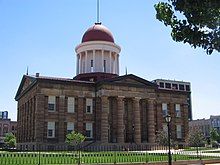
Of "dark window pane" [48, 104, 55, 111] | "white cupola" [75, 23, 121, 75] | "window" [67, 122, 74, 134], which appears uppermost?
"white cupola" [75, 23, 121, 75]

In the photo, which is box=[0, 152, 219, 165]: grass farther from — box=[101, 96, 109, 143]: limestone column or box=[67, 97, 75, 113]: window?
box=[67, 97, 75, 113]: window

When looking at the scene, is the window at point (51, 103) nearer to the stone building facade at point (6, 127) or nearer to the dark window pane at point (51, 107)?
the dark window pane at point (51, 107)

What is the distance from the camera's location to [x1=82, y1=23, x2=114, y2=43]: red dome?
6194 cm

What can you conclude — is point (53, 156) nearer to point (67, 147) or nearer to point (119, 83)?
point (67, 147)

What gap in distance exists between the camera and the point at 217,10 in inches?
469

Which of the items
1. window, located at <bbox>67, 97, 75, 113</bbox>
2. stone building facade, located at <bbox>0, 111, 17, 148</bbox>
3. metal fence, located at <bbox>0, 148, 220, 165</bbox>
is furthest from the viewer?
stone building facade, located at <bbox>0, 111, 17, 148</bbox>

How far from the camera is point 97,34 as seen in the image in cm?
6250

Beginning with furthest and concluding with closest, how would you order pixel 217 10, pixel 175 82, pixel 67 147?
pixel 175 82
pixel 67 147
pixel 217 10

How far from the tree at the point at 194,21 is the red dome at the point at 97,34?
4850 centimetres

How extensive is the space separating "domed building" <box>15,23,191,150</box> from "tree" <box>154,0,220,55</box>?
38.4m

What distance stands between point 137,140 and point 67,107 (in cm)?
1260

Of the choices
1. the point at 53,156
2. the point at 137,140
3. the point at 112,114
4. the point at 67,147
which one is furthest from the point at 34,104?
the point at 53,156

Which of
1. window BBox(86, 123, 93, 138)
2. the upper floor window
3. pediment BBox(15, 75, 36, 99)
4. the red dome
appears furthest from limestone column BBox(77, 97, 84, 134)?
the upper floor window

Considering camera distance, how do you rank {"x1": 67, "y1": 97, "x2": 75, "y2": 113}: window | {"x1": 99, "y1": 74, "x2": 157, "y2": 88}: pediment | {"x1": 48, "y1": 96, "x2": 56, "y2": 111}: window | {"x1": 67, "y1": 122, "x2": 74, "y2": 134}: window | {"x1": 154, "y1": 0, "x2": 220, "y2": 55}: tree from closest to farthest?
{"x1": 154, "y1": 0, "x2": 220, "y2": 55}: tree < {"x1": 48, "y1": 96, "x2": 56, "y2": 111}: window < {"x1": 67, "y1": 122, "x2": 74, "y2": 134}: window < {"x1": 67, "y1": 97, "x2": 75, "y2": 113}: window < {"x1": 99, "y1": 74, "x2": 157, "y2": 88}: pediment
